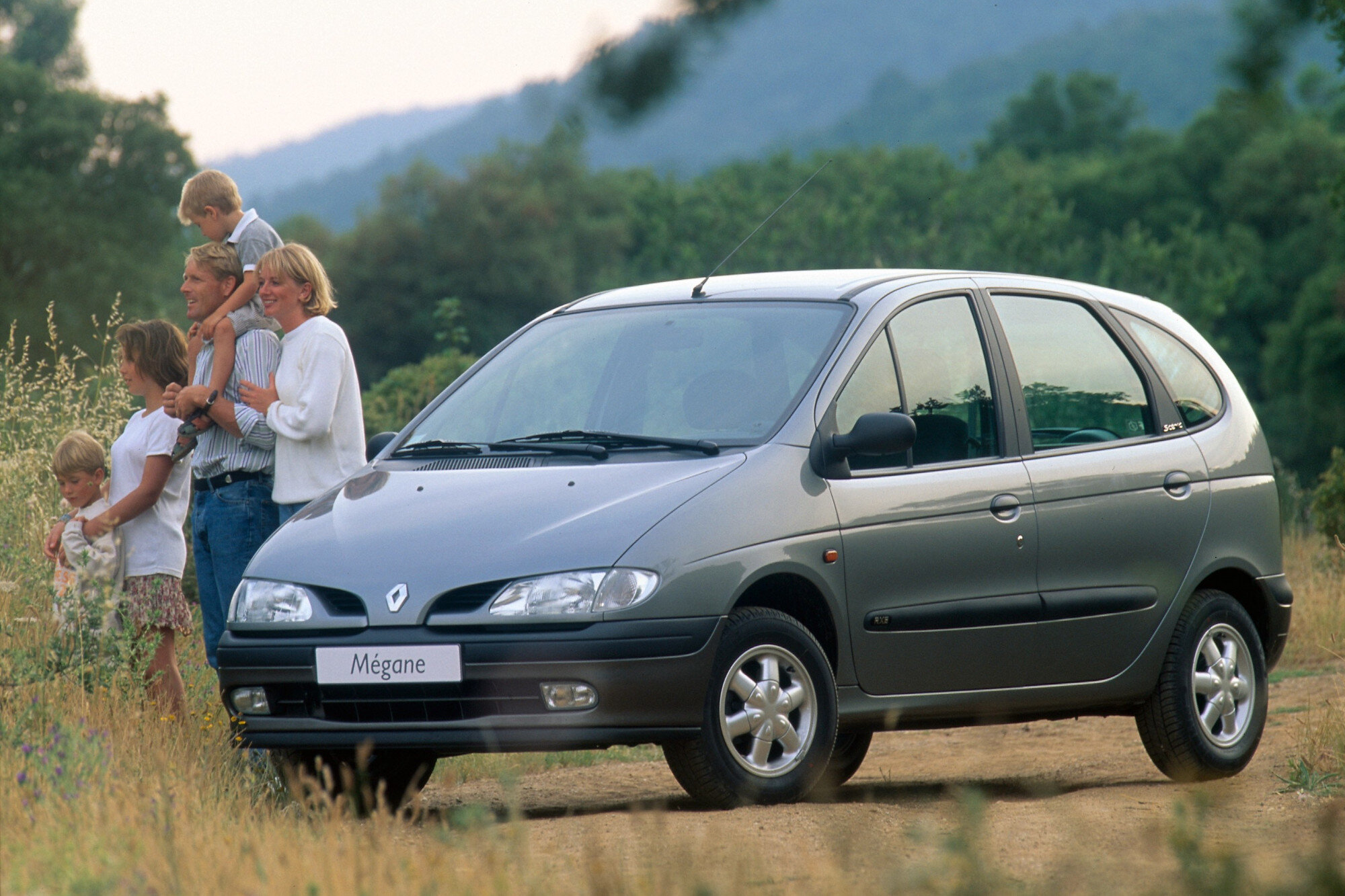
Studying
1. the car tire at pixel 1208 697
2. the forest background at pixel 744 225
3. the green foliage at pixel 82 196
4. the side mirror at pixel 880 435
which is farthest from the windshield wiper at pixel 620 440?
the green foliage at pixel 82 196

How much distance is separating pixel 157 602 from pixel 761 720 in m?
2.75

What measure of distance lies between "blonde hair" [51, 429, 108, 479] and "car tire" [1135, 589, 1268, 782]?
14.4 ft

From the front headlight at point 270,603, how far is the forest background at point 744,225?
29954 millimetres

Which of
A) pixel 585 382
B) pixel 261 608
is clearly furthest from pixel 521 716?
pixel 585 382

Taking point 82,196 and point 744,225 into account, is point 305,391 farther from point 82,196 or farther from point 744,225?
point 744,225

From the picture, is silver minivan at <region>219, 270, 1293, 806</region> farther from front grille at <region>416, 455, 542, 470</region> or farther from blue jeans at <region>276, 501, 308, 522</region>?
blue jeans at <region>276, 501, 308, 522</region>

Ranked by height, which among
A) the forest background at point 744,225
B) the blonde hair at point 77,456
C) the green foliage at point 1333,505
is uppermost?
the forest background at point 744,225

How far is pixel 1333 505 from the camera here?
13477mm

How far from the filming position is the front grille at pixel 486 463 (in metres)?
6.27

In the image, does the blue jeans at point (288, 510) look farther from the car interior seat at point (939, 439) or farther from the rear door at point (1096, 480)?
the rear door at point (1096, 480)

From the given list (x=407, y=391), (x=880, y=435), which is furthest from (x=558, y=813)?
(x=407, y=391)

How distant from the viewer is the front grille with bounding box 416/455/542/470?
627cm

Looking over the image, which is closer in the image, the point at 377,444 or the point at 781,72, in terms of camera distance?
the point at 781,72

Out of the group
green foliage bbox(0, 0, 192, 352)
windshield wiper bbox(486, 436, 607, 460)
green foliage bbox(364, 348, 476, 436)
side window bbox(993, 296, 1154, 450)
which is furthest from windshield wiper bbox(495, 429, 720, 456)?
green foliage bbox(0, 0, 192, 352)
